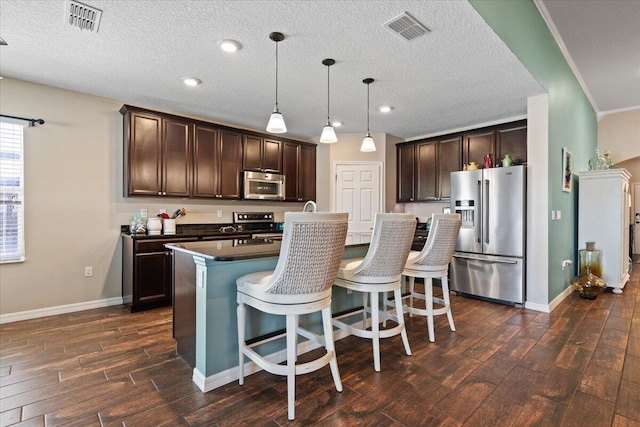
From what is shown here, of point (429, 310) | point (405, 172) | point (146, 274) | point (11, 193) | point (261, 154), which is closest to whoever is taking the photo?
point (429, 310)

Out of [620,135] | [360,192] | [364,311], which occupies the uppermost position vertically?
[620,135]

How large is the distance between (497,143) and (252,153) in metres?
3.55

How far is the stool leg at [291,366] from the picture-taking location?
1.71 metres

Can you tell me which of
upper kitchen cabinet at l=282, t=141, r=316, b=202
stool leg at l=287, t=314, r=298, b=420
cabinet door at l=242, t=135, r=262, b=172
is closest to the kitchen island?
stool leg at l=287, t=314, r=298, b=420

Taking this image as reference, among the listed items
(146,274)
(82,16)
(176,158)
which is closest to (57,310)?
(146,274)

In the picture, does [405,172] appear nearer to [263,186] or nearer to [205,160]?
[263,186]

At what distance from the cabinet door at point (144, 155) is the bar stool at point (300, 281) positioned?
105 inches

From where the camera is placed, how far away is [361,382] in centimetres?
209

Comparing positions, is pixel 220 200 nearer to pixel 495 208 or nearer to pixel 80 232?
pixel 80 232

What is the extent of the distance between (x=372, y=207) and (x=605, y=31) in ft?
11.7

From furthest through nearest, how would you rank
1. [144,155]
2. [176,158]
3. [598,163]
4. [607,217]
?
1. [598,163]
2. [607,217]
3. [176,158]
4. [144,155]

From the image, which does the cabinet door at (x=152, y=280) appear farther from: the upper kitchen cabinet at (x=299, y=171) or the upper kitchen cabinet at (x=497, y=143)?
the upper kitchen cabinet at (x=497, y=143)

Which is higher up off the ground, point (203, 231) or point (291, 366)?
point (203, 231)

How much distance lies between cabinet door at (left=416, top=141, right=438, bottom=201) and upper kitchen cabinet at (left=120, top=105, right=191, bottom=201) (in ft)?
12.0
